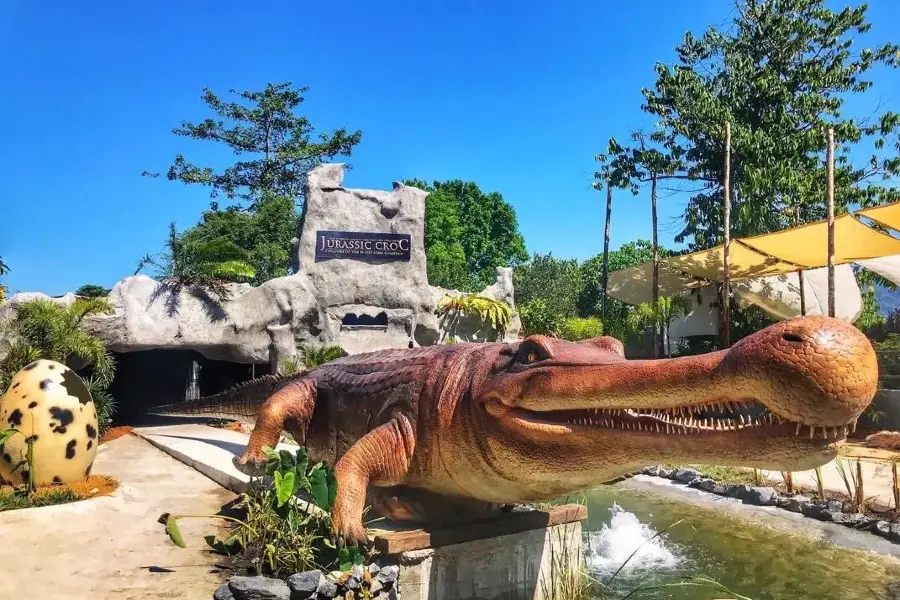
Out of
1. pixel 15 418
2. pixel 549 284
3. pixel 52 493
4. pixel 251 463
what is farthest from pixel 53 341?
pixel 549 284

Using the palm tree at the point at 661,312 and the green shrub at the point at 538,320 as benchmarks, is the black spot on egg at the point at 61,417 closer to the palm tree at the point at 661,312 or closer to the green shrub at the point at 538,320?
the palm tree at the point at 661,312

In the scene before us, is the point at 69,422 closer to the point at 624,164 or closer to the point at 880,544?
the point at 880,544

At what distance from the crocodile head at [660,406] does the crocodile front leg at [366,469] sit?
0.50 metres

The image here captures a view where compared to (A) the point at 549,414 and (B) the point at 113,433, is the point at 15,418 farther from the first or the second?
(A) the point at 549,414

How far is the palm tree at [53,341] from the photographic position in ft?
29.3

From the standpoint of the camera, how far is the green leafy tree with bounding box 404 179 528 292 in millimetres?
38625

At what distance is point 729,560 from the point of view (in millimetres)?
5973

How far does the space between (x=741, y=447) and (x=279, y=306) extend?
42.2 feet

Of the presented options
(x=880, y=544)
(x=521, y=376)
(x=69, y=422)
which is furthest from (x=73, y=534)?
(x=880, y=544)

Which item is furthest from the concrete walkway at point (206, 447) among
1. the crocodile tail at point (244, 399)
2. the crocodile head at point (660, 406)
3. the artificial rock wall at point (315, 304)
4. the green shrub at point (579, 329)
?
the green shrub at point (579, 329)

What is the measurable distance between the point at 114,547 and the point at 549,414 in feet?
11.4

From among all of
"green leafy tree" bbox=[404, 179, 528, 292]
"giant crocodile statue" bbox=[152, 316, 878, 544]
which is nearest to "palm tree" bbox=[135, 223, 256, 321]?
"giant crocodile statue" bbox=[152, 316, 878, 544]

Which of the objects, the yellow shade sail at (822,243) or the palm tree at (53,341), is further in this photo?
the yellow shade sail at (822,243)

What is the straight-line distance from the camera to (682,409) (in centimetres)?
262
